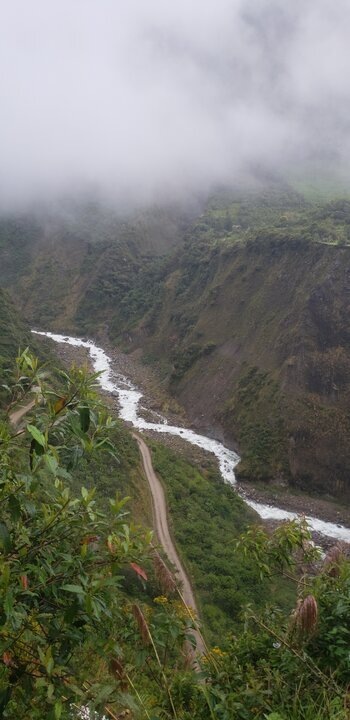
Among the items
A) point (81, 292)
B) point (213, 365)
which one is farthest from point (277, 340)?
point (81, 292)

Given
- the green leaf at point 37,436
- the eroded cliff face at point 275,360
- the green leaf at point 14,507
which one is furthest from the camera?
the eroded cliff face at point 275,360

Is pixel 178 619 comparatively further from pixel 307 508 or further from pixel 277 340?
pixel 277 340

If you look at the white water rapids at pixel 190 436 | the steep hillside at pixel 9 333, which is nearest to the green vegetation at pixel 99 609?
the white water rapids at pixel 190 436

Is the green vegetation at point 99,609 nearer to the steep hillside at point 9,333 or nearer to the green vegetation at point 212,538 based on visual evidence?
the green vegetation at point 212,538

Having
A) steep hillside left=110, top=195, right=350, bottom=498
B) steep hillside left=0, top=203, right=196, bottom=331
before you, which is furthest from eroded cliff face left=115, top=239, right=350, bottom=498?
steep hillside left=0, top=203, right=196, bottom=331

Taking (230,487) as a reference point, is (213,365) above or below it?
above

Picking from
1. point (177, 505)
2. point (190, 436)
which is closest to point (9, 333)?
point (190, 436)

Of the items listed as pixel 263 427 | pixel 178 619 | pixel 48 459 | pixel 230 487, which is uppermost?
pixel 48 459
